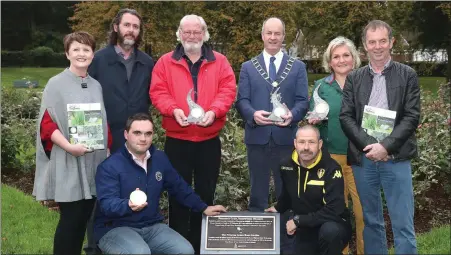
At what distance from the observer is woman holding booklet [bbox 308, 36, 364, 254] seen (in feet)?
18.8

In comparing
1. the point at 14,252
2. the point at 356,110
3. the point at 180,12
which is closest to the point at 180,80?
the point at 356,110

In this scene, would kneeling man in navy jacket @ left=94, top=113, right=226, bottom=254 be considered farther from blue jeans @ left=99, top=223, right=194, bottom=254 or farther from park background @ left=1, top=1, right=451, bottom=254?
park background @ left=1, top=1, right=451, bottom=254

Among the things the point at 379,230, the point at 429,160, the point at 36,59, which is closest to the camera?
the point at 379,230

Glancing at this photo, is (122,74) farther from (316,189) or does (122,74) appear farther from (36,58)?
(36,58)

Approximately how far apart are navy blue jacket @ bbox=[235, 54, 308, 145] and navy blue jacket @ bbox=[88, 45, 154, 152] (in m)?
1.03

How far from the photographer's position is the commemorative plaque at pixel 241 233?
4.95m

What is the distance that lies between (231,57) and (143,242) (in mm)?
26317

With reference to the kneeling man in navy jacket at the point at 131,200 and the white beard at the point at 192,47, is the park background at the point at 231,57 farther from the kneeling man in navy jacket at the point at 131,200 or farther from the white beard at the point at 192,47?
the white beard at the point at 192,47

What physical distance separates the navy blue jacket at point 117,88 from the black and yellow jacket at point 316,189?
160 centimetres

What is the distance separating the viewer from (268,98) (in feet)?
19.1

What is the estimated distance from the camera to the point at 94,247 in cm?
588

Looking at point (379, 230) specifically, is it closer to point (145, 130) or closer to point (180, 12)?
point (145, 130)

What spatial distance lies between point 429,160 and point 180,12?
947 inches

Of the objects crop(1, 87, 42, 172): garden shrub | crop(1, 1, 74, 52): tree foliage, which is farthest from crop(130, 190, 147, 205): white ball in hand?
crop(1, 1, 74, 52): tree foliage
